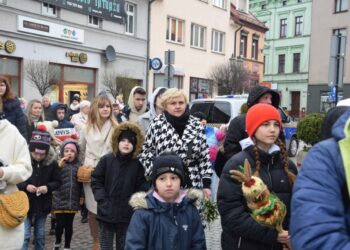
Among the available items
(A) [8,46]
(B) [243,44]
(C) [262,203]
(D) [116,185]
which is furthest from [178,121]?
(B) [243,44]

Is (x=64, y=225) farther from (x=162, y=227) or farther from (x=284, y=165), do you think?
(x=284, y=165)

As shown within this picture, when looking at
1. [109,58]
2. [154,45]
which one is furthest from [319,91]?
[109,58]

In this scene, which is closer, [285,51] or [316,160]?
[316,160]

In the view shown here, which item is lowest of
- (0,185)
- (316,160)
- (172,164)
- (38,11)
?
(0,185)

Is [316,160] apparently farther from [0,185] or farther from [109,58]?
[109,58]

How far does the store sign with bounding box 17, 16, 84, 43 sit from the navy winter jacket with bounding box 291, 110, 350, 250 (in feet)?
57.0

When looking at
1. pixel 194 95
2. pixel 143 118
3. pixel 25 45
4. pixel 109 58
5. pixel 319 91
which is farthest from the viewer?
pixel 319 91

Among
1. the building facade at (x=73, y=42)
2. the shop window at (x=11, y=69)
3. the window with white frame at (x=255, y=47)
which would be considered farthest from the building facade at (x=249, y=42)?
the shop window at (x=11, y=69)

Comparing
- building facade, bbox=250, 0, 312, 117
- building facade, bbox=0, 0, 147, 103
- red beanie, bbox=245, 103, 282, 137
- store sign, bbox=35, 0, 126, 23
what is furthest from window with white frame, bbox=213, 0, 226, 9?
red beanie, bbox=245, 103, 282, 137

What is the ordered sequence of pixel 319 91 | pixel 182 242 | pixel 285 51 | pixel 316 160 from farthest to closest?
pixel 285 51
pixel 319 91
pixel 182 242
pixel 316 160

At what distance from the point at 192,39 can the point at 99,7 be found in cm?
846

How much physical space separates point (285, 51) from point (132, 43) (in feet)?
108

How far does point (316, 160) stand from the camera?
144cm

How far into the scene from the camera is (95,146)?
5004mm
